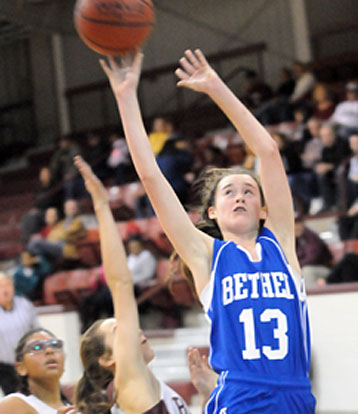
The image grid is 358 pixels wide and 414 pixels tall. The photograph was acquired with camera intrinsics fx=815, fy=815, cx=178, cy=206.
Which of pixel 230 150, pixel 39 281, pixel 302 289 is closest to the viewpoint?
pixel 302 289

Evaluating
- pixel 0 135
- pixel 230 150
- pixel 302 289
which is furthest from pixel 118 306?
pixel 0 135

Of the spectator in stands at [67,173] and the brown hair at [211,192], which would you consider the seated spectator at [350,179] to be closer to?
the spectator in stands at [67,173]

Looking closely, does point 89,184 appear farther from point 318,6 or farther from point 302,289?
point 318,6

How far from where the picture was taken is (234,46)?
16.7 meters

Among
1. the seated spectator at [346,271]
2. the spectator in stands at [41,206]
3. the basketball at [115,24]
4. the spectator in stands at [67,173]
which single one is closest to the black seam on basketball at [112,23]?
the basketball at [115,24]

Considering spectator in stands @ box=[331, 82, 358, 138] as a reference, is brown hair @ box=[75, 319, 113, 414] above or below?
below

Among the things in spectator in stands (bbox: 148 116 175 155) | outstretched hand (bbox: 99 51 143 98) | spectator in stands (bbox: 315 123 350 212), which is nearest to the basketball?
outstretched hand (bbox: 99 51 143 98)

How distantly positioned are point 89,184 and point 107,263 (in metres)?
0.37

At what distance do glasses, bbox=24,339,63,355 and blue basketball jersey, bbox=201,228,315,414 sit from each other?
1.20 m

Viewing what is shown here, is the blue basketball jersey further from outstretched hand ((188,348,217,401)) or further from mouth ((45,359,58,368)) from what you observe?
mouth ((45,359,58,368))

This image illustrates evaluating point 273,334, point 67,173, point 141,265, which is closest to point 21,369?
point 273,334

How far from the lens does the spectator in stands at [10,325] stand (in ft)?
20.5

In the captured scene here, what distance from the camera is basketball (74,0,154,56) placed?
3.12 m

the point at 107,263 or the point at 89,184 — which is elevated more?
the point at 89,184
